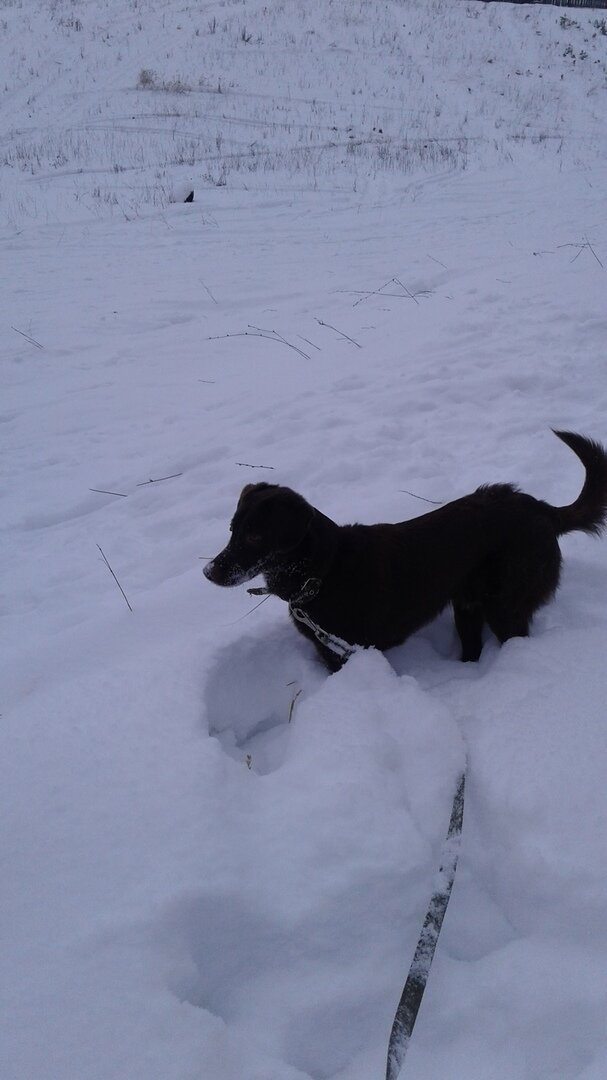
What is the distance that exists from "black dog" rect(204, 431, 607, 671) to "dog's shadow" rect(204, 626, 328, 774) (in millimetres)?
172

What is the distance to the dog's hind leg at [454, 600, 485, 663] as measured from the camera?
9.22 feet

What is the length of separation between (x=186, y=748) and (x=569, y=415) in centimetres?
356

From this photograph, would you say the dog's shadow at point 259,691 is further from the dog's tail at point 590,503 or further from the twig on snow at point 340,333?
the twig on snow at point 340,333

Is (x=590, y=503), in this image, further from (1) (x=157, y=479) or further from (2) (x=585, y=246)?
(2) (x=585, y=246)

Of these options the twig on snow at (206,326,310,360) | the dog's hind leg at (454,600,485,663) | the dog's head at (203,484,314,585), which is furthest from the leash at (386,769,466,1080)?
the twig on snow at (206,326,310,360)

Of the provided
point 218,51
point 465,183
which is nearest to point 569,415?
point 465,183

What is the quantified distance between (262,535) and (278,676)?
65 centimetres

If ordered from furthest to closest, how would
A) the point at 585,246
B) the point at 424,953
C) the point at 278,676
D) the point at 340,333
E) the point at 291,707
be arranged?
the point at 585,246 → the point at 340,333 → the point at 278,676 → the point at 291,707 → the point at 424,953

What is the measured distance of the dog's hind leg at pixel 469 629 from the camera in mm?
2811

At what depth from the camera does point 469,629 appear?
2.84 m

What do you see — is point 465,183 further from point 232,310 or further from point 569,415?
point 569,415

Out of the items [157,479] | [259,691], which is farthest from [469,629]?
[157,479]

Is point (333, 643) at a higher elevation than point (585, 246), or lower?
lower

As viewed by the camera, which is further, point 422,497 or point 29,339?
point 29,339
